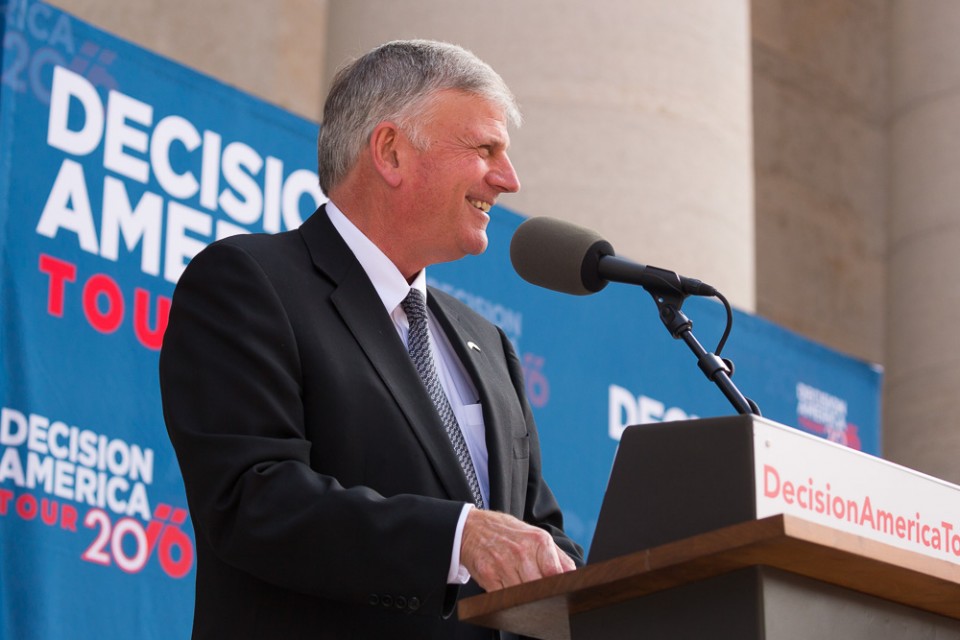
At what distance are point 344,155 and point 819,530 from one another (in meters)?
1.47

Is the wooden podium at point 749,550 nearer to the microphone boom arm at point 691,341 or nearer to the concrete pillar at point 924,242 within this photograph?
the microphone boom arm at point 691,341

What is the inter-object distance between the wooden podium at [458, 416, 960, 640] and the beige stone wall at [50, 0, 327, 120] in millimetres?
6729

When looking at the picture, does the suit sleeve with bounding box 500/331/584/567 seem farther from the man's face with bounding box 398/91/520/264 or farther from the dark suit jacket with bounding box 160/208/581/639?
the man's face with bounding box 398/91/520/264

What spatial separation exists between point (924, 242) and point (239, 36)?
4267 millimetres

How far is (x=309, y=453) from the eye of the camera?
8.61 feet

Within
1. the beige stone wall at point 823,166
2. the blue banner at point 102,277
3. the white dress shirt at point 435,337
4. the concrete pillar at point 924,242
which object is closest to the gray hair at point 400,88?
the white dress shirt at point 435,337

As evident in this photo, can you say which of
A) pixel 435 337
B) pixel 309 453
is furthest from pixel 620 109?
pixel 309 453

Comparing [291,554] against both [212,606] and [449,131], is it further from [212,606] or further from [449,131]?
[449,131]

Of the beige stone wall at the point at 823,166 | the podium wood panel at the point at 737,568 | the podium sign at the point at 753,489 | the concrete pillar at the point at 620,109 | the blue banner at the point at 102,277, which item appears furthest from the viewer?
the beige stone wall at the point at 823,166

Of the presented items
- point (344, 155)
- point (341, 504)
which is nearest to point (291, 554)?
point (341, 504)

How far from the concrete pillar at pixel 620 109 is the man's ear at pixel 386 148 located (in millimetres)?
3388

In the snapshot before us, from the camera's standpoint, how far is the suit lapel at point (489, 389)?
2.84m

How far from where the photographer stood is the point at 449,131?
3.10 metres

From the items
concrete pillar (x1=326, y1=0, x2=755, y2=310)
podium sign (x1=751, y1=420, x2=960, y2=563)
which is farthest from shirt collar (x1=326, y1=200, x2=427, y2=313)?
concrete pillar (x1=326, y1=0, x2=755, y2=310)
